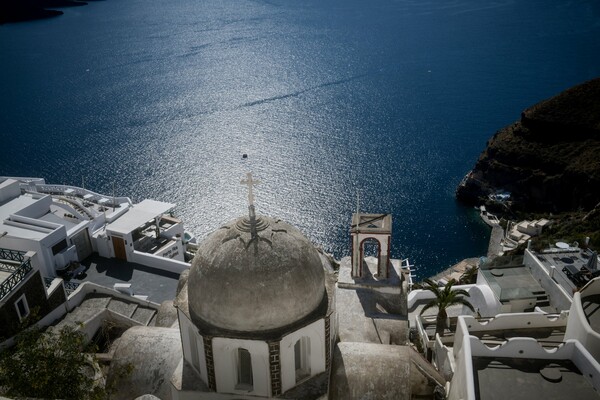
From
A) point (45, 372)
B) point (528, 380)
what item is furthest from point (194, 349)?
point (528, 380)

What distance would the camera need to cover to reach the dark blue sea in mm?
68875

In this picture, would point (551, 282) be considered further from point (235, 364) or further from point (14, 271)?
point (14, 271)

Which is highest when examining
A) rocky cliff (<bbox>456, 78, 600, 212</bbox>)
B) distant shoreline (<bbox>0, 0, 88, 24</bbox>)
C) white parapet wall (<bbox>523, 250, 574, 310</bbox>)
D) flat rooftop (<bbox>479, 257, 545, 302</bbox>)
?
distant shoreline (<bbox>0, 0, 88, 24</bbox>)

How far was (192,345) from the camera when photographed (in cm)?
1792

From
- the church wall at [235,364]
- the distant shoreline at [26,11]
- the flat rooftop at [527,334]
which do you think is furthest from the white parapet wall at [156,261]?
the distant shoreline at [26,11]

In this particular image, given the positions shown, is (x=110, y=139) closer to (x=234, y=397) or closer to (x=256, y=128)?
(x=256, y=128)

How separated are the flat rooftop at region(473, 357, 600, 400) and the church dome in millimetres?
6458

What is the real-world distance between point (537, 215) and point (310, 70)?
60.7 m

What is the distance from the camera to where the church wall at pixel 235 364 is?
639 inches

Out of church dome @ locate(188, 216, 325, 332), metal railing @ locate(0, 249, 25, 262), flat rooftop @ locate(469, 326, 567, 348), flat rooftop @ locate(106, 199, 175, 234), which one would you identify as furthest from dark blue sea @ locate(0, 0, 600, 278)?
church dome @ locate(188, 216, 325, 332)

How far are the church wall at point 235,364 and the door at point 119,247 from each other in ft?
72.6

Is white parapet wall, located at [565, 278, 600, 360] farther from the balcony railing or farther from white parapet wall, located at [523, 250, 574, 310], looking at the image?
the balcony railing

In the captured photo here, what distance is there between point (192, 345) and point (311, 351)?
4.20 metres

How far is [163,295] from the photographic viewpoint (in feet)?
109
